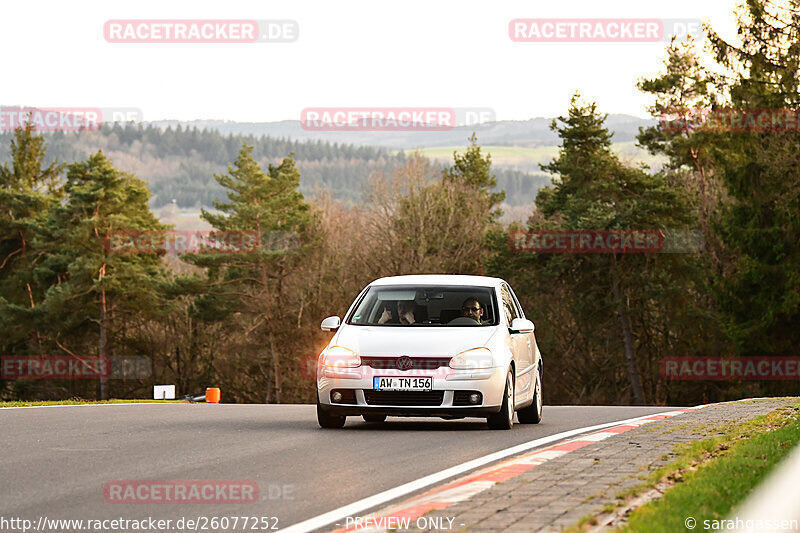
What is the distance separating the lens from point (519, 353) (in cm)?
1417

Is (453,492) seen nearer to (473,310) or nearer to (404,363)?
(404,363)

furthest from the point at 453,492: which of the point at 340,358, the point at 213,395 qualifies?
the point at 213,395

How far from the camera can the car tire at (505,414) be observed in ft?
43.3

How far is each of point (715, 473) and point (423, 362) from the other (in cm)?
517

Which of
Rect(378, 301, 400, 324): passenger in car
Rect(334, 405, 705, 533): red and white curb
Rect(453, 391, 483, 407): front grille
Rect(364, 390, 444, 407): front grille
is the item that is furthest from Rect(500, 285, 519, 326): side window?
Rect(334, 405, 705, 533): red and white curb

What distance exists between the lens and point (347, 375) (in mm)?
12961

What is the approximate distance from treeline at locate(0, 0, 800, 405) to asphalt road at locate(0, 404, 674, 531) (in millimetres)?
36813

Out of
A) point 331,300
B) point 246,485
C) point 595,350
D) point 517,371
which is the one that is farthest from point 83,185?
point 246,485

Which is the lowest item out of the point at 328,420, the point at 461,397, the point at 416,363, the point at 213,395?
the point at 213,395

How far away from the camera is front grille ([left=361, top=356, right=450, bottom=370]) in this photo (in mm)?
12859

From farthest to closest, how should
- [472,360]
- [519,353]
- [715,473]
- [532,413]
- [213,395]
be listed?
1. [213,395]
2. [532,413]
3. [519,353]
4. [472,360]
5. [715,473]

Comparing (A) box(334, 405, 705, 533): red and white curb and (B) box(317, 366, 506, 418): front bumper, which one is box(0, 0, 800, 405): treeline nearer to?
(B) box(317, 366, 506, 418): front bumper

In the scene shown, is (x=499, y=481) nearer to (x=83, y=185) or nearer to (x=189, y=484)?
(x=189, y=484)

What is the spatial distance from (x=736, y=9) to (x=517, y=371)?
42116 mm
